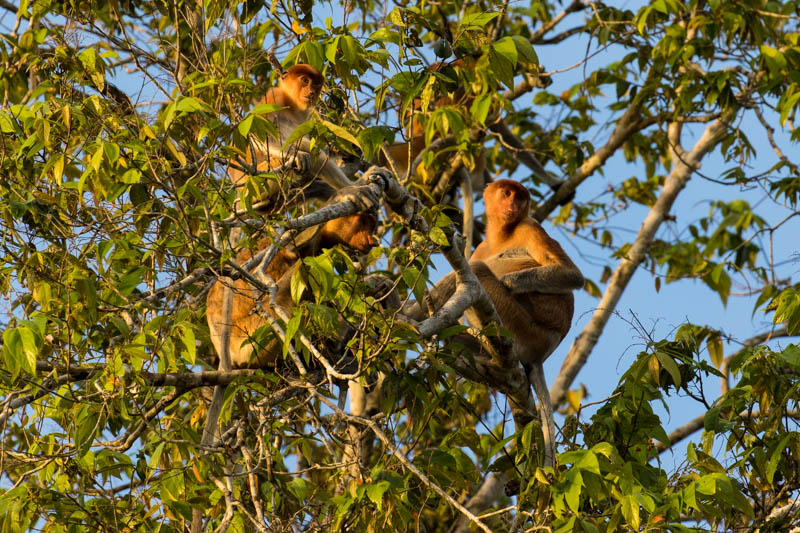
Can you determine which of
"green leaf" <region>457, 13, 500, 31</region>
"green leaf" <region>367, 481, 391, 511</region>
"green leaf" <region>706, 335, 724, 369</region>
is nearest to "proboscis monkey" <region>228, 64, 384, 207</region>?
"green leaf" <region>457, 13, 500, 31</region>

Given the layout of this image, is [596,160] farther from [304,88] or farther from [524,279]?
[304,88]

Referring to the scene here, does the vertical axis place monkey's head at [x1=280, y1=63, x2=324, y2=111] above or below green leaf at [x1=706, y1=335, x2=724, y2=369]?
above

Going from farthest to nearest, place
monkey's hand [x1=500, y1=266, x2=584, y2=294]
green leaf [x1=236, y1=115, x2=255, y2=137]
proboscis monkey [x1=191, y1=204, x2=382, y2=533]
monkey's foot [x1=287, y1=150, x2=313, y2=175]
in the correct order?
1. monkey's hand [x1=500, y1=266, x2=584, y2=294]
2. proboscis monkey [x1=191, y1=204, x2=382, y2=533]
3. monkey's foot [x1=287, y1=150, x2=313, y2=175]
4. green leaf [x1=236, y1=115, x2=255, y2=137]

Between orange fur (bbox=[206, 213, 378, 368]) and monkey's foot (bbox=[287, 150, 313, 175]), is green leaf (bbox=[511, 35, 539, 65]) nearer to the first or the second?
monkey's foot (bbox=[287, 150, 313, 175])

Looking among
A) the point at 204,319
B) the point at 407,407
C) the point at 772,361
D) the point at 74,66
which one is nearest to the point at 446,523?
the point at 204,319

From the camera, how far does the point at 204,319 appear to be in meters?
4.59

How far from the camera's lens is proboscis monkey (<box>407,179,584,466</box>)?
4.98 meters

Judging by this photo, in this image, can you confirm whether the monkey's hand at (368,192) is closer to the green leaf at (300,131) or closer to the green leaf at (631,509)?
the green leaf at (300,131)

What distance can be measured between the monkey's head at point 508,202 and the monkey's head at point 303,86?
119 cm

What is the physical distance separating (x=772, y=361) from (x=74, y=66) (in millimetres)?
2661

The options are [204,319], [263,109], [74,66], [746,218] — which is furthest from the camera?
[746,218]

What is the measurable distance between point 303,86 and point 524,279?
1.57m

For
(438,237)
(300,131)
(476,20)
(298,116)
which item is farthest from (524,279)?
(300,131)

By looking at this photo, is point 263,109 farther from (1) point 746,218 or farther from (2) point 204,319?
(1) point 746,218
